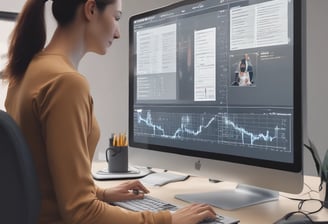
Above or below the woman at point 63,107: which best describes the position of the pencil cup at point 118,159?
below

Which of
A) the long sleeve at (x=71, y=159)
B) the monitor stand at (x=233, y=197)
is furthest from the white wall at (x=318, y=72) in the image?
the long sleeve at (x=71, y=159)

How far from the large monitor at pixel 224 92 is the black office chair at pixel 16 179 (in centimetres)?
52

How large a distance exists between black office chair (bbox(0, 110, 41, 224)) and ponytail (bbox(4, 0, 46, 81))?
290 mm

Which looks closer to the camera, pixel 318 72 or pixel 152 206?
pixel 152 206

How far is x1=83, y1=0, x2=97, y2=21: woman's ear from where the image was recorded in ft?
3.49

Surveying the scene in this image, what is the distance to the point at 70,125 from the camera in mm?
873

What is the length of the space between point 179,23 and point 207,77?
0.23 meters

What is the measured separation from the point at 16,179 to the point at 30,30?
465mm

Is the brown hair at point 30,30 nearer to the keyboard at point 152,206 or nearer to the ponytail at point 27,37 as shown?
the ponytail at point 27,37

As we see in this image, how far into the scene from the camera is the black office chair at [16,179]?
0.82 m

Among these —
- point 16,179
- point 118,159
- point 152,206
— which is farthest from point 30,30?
point 118,159

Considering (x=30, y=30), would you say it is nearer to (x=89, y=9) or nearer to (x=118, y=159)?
(x=89, y=9)

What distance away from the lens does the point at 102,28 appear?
3.70 ft

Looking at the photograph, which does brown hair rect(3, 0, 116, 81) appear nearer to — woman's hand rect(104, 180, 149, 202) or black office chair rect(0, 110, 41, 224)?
black office chair rect(0, 110, 41, 224)
